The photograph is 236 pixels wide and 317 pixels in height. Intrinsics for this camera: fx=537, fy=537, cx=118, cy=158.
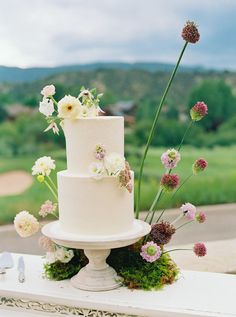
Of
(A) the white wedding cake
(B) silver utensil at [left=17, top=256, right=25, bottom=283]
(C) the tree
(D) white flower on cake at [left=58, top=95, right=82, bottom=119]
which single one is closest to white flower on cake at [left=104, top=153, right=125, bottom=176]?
(A) the white wedding cake

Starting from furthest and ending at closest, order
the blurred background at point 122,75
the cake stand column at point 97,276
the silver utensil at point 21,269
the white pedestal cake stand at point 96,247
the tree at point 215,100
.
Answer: the tree at point 215,100 < the blurred background at point 122,75 < the silver utensil at point 21,269 < the cake stand column at point 97,276 < the white pedestal cake stand at point 96,247

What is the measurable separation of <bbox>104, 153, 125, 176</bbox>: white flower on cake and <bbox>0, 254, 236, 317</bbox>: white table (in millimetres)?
357

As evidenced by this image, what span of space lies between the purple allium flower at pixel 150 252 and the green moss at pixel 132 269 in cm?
6

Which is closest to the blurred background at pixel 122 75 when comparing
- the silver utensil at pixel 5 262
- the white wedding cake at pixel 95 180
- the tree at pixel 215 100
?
the tree at pixel 215 100

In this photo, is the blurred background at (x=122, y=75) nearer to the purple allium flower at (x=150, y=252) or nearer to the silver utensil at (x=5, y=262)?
the silver utensil at (x=5, y=262)

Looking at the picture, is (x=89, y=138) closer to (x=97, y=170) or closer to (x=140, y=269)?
(x=97, y=170)

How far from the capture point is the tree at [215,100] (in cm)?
529

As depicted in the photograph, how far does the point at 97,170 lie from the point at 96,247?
203mm

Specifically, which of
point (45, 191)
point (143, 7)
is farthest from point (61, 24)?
point (45, 191)

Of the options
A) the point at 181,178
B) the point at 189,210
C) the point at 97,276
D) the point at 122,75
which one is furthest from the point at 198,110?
the point at 122,75

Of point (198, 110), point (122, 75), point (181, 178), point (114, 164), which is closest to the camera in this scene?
point (114, 164)

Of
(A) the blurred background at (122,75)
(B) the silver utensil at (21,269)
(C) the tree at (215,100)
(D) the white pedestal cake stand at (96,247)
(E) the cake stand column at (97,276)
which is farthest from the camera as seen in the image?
(C) the tree at (215,100)

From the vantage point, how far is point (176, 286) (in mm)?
1585

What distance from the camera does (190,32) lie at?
4.87 feet
